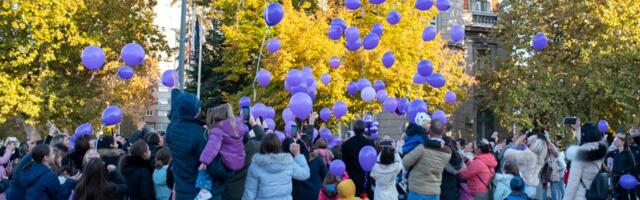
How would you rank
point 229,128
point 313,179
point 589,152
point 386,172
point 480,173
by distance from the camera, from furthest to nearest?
point 480,173 < point 313,179 < point 589,152 < point 386,172 < point 229,128

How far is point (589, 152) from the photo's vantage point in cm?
1028

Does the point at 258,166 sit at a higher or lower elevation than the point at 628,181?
higher

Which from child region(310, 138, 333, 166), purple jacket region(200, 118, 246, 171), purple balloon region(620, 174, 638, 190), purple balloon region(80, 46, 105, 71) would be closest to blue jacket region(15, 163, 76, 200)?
purple jacket region(200, 118, 246, 171)

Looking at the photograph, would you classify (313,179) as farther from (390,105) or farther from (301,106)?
(390,105)

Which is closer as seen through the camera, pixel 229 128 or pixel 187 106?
pixel 187 106

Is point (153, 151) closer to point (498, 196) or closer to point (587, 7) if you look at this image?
point (498, 196)

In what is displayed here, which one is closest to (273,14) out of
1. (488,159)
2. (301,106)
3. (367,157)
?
(301,106)

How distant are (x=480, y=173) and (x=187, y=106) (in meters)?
5.20

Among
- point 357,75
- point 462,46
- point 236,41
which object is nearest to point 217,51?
point 236,41

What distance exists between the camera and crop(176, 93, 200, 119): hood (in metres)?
7.40

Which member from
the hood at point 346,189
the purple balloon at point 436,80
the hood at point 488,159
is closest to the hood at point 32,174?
the hood at point 346,189

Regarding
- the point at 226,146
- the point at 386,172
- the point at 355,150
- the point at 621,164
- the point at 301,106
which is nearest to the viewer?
the point at 226,146

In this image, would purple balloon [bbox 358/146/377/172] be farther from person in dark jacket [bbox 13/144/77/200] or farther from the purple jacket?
person in dark jacket [bbox 13/144/77/200]

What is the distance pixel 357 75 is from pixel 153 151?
1934cm
